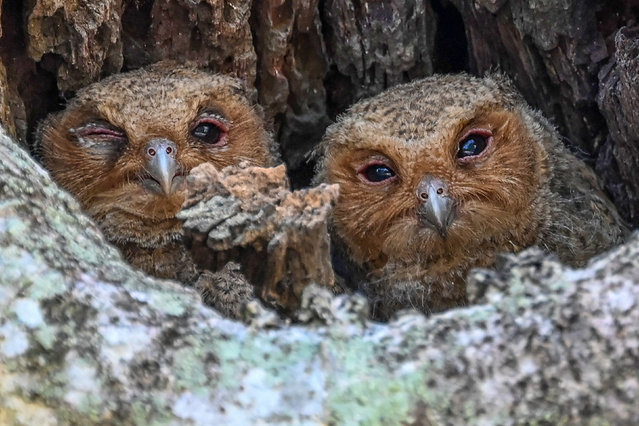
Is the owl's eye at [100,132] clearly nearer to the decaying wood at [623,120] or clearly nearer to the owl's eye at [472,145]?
the owl's eye at [472,145]

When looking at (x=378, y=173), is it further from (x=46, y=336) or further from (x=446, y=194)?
(x=46, y=336)

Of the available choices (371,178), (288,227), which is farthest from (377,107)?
(288,227)

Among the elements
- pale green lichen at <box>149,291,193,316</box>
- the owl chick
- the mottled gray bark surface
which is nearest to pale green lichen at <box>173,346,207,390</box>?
the mottled gray bark surface

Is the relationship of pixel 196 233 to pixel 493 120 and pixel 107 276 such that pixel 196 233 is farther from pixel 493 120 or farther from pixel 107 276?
pixel 493 120

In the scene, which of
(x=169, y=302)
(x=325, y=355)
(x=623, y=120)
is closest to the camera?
(x=325, y=355)

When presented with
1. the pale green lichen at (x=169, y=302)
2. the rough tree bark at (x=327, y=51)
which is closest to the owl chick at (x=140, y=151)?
the rough tree bark at (x=327, y=51)

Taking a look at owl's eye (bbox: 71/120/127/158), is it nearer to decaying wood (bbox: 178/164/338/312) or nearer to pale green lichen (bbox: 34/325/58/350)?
decaying wood (bbox: 178/164/338/312)

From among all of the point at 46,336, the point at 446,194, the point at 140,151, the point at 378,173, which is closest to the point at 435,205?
the point at 446,194
